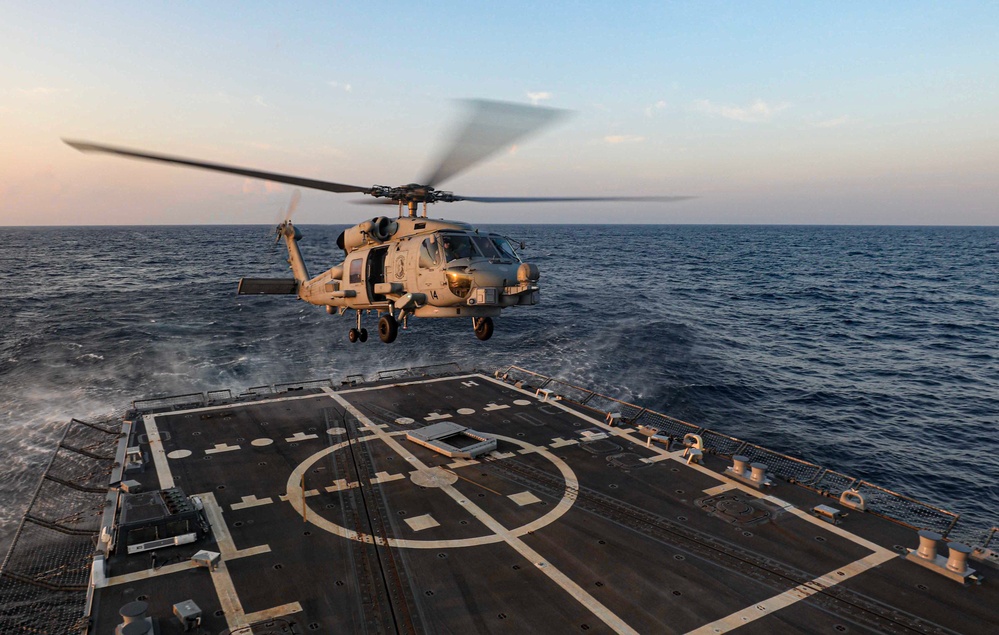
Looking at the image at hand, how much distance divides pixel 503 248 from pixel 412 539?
11015mm

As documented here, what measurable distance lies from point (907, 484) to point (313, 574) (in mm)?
31605

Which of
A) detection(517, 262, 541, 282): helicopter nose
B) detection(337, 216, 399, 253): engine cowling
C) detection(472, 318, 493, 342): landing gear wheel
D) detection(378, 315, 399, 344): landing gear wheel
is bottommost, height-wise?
detection(378, 315, 399, 344): landing gear wheel

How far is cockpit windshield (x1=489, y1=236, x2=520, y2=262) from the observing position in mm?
22403

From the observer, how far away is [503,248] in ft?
74.3

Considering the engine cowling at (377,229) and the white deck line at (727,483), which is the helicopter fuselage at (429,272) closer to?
the engine cowling at (377,229)

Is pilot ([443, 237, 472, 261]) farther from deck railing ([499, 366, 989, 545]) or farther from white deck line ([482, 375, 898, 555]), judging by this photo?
white deck line ([482, 375, 898, 555])

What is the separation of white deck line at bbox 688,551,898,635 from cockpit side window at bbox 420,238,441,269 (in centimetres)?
1440

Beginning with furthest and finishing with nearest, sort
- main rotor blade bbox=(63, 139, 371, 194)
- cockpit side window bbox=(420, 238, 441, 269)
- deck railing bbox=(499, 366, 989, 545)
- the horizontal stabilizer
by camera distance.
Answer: the horizontal stabilizer < deck railing bbox=(499, 366, 989, 545) < cockpit side window bbox=(420, 238, 441, 269) < main rotor blade bbox=(63, 139, 371, 194)

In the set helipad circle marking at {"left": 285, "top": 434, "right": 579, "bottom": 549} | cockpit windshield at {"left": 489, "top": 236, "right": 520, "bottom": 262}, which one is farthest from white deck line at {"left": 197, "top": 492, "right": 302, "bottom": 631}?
cockpit windshield at {"left": 489, "top": 236, "right": 520, "bottom": 262}

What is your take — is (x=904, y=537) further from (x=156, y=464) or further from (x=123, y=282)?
(x=123, y=282)

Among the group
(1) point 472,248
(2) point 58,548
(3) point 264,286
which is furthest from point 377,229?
(2) point 58,548

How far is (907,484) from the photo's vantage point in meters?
31.9

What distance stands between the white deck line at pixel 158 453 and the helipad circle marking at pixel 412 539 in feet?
16.0

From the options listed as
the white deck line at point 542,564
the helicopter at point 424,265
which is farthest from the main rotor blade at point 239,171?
the white deck line at point 542,564
